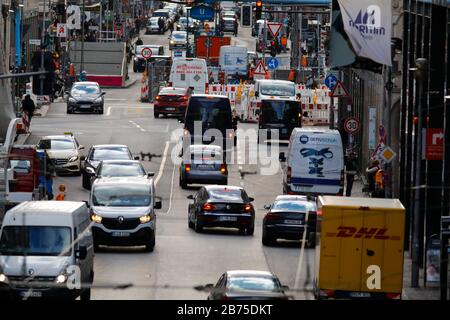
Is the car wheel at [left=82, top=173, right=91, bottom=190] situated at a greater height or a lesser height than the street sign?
lesser

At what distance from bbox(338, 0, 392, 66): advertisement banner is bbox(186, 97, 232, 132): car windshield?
28418mm

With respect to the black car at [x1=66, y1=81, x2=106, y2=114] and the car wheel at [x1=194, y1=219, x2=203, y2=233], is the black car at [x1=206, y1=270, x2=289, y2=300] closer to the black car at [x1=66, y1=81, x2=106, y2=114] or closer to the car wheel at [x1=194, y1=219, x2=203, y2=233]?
the car wheel at [x1=194, y1=219, x2=203, y2=233]

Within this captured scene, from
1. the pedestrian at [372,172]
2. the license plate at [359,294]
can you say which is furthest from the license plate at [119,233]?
the pedestrian at [372,172]

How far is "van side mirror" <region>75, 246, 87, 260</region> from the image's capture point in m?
32.5

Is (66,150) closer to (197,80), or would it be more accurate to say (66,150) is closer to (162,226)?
(162,226)

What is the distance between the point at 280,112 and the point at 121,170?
21.7 m

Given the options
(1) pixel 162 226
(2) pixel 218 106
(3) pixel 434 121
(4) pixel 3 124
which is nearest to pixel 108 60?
(2) pixel 218 106

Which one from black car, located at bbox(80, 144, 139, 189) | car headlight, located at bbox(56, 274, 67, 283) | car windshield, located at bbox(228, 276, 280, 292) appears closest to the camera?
car windshield, located at bbox(228, 276, 280, 292)

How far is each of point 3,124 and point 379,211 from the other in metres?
29.2

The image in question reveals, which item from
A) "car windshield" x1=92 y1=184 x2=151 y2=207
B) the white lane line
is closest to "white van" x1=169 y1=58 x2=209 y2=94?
the white lane line

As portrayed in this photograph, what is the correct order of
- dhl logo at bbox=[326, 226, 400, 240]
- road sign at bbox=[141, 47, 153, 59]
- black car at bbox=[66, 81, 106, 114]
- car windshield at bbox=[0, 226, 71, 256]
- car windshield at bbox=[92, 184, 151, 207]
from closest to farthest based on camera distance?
1. car windshield at bbox=[0, 226, 71, 256]
2. dhl logo at bbox=[326, 226, 400, 240]
3. car windshield at bbox=[92, 184, 151, 207]
4. black car at bbox=[66, 81, 106, 114]
5. road sign at bbox=[141, 47, 153, 59]

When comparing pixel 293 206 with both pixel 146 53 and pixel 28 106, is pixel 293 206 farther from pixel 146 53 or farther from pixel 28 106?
pixel 146 53
